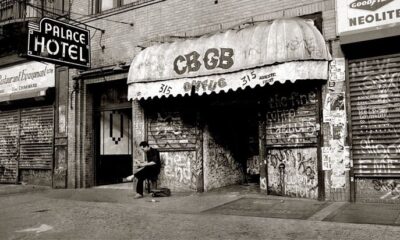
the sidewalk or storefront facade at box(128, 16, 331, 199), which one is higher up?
storefront facade at box(128, 16, 331, 199)

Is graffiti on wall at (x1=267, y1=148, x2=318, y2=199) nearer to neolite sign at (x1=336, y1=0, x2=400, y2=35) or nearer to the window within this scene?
neolite sign at (x1=336, y1=0, x2=400, y2=35)

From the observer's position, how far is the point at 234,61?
8.50m

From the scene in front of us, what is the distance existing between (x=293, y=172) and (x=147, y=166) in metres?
3.47

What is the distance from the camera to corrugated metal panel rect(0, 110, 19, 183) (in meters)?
14.0

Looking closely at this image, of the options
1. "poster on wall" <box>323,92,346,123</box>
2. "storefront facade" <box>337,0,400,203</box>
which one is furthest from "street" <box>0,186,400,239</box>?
"poster on wall" <box>323,92,346,123</box>

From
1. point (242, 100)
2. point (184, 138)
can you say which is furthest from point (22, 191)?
point (242, 100)

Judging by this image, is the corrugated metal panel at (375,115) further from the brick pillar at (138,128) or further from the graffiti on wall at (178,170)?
the brick pillar at (138,128)

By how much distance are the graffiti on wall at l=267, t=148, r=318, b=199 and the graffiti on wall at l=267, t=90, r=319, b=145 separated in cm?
25

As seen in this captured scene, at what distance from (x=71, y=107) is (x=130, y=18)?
3.30 metres

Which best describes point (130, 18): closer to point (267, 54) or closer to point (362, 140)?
point (267, 54)

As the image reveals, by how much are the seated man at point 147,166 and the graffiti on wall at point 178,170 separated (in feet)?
1.08

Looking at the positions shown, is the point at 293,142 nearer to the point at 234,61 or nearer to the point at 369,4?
the point at 234,61

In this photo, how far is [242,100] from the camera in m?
9.45

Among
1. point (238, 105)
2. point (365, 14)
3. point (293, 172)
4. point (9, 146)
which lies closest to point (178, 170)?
point (238, 105)
